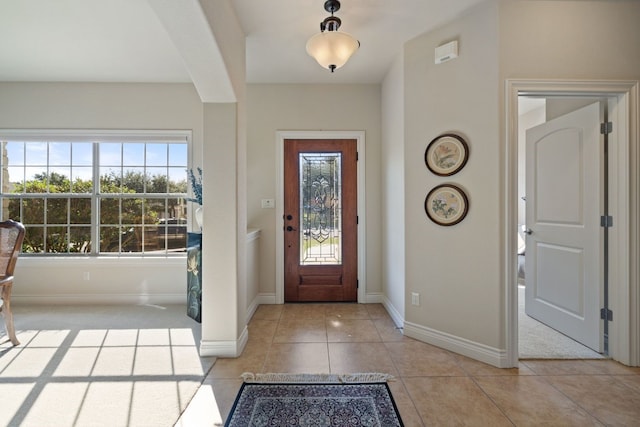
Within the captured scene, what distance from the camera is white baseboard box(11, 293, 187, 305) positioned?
3.64 m

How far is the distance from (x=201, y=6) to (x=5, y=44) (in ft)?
8.87

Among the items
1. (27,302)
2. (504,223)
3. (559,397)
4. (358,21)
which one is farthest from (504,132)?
(27,302)

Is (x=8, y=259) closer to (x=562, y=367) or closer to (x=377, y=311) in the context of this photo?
(x=377, y=311)

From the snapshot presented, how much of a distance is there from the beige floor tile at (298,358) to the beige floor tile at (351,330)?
0.23m

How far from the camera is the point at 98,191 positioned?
380 cm

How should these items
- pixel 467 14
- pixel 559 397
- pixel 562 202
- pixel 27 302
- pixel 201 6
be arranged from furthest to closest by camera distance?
pixel 27 302 < pixel 562 202 < pixel 467 14 < pixel 559 397 < pixel 201 6

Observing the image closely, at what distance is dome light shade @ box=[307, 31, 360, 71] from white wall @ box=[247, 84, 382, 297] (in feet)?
5.38

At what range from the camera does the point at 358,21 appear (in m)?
2.50

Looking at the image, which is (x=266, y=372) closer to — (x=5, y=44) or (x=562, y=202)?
(x=562, y=202)

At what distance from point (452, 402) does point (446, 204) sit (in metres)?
1.46

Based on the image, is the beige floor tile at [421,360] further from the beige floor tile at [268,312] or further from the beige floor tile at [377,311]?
the beige floor tile at [268,312]

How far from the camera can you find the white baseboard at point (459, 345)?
2242mm

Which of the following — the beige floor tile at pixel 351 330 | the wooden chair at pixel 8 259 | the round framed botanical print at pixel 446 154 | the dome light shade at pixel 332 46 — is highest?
the dome light shade at pixel 332 46

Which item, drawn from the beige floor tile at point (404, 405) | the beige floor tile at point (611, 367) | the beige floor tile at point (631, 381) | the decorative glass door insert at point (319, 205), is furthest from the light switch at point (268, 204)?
the beige floor tile at point (631, 381)
